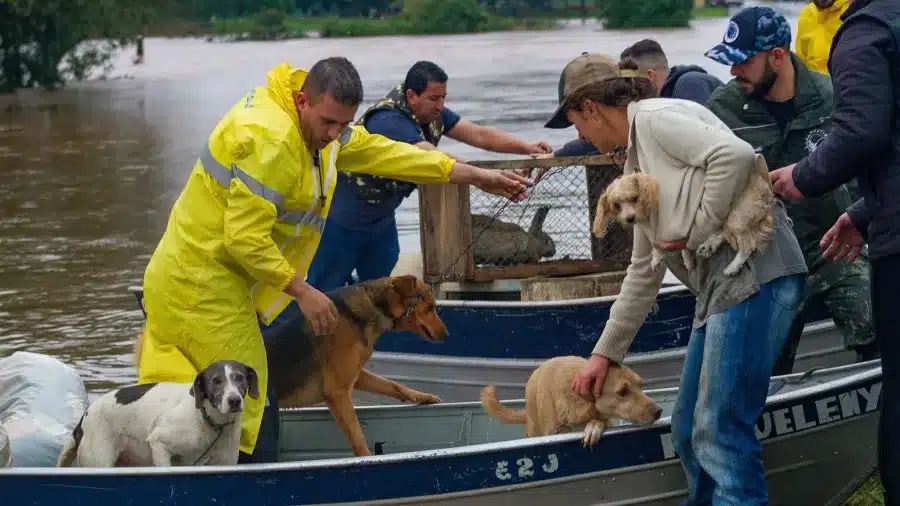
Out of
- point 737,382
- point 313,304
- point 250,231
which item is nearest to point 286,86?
point 250,231

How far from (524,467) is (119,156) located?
21.3 metres

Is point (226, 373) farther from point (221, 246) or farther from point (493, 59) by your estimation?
point (493, 59)

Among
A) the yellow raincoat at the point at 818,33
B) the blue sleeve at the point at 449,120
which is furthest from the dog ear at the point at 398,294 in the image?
the yellow raincoat at the point at 818,33

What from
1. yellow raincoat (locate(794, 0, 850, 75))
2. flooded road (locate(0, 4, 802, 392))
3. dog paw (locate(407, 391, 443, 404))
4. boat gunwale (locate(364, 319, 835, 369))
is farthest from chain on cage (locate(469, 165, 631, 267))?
flooded road (locate(0, 4, 802, 392))

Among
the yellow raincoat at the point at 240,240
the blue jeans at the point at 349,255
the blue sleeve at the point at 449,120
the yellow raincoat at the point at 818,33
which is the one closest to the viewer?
the yellow raincoat at the point at 240,240

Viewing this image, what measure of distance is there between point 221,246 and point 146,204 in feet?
47.3

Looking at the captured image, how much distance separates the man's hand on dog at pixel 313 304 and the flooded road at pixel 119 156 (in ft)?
16.1

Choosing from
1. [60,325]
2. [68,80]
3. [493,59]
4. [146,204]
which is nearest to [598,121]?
[60,325]

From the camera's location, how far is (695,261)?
16.3 feet

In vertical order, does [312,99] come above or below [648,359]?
above

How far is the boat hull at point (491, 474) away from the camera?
549 centimetres

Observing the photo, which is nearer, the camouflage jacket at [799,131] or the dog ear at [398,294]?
the camouflage jacket at [799,131]

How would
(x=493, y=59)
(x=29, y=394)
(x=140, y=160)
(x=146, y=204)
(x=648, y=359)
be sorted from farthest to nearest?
(x=493, y=59) < (x=140, y=160) < (x=146, y=204) < (x=648, y=359) < (x=29, y=394)

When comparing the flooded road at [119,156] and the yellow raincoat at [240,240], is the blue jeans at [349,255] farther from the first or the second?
the flooded road at [119,156]
